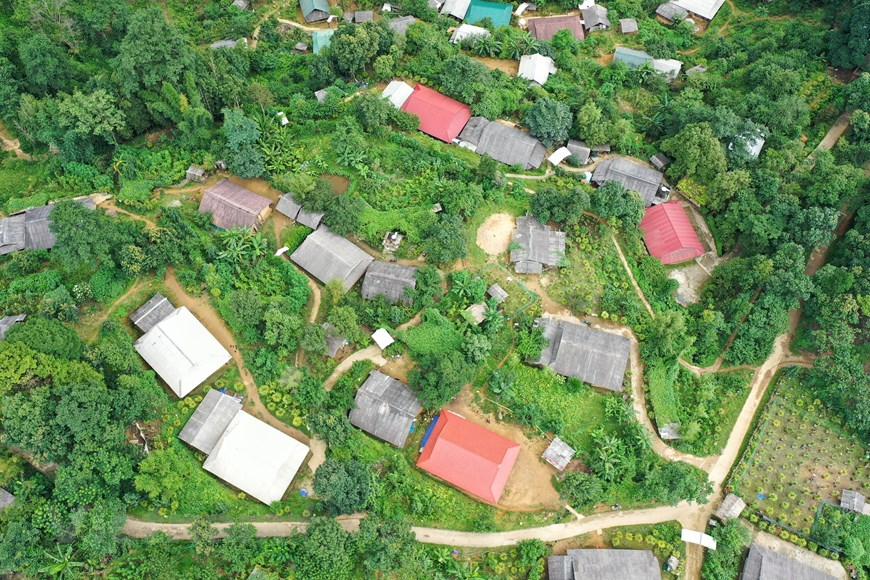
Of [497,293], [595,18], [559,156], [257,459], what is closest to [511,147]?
[559,156]

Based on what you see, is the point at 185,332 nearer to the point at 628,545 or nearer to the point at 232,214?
the point at 232,214

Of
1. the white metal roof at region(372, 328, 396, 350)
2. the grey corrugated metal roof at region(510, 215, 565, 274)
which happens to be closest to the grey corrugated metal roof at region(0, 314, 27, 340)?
the white metal roof at region(372, 328, 396, 350)

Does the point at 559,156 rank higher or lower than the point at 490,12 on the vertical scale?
lower

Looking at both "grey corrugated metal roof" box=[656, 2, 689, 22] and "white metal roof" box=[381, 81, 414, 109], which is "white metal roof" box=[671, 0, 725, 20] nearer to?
"grey corrugated metal roof" box=[656, 2, 689, 22]

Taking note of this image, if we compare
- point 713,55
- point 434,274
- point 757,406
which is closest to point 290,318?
point 434,274

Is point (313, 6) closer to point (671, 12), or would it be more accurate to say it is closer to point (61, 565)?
point (671, 12)

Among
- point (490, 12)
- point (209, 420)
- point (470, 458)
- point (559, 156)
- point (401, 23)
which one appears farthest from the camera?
point (490, 12)
